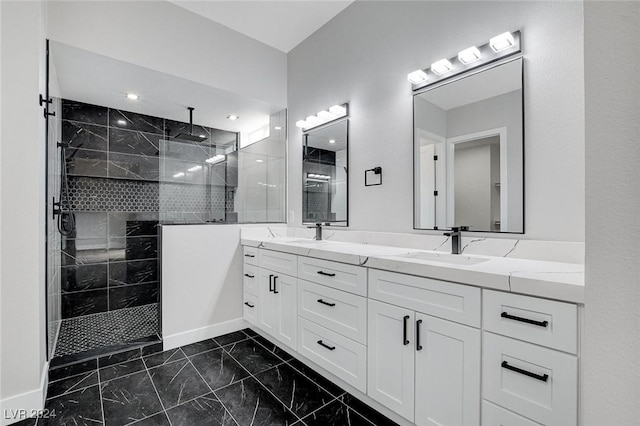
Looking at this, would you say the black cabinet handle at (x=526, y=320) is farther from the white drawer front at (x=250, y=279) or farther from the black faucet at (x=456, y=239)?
the white drawer front at (x=250, y=279)

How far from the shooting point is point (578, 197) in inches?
56.6

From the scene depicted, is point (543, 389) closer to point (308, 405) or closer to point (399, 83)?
point (308, 405)

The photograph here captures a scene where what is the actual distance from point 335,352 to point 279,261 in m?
0.83

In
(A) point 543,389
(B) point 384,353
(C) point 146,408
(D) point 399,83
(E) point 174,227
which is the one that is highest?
(D) point 399,83

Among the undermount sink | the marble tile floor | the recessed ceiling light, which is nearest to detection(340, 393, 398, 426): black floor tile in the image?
the marble tile floor

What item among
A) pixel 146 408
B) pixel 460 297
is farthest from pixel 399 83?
pixel 146 408

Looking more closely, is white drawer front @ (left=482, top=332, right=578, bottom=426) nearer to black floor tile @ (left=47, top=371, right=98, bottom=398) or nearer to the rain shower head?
black floor tile @ (left=47, top=371, right=98, bottom=398)

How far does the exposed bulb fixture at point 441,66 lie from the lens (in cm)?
192

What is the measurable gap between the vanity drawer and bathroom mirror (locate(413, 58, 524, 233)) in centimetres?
65

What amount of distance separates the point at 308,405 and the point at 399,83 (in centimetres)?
225

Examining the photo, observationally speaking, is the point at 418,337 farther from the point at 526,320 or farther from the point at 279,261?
the point at 279,261

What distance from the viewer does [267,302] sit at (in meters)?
2.56

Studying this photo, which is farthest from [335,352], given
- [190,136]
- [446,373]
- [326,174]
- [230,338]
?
[190,136]

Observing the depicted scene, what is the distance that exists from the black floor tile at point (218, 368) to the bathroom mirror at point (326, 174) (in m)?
1.41
